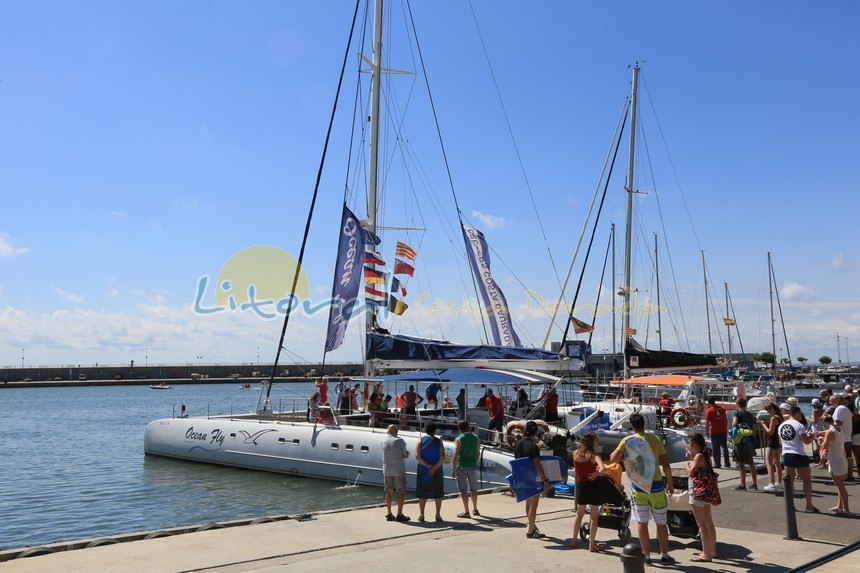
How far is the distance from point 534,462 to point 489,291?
13.9 metres

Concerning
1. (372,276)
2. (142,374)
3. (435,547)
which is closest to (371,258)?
(372,276)

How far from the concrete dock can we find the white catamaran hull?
5021mm

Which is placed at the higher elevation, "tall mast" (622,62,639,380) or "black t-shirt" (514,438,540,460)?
"tall mast" (622,62,639,380)

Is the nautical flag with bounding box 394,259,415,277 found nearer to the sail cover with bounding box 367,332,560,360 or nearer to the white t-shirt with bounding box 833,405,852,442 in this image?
the sail cover with bounding box 367,332,560,360

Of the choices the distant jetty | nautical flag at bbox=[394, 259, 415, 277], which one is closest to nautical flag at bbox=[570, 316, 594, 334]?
nautical flag at bbox=[394, 259, 415, 277]

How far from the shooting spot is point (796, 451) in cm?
1142

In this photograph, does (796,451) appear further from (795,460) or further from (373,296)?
(373,296)

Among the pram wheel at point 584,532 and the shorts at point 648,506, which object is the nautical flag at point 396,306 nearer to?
the pram wheel at point 584,532

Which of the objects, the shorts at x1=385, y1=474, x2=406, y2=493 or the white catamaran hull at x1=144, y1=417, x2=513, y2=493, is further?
the white catamaran hull at x1=144, y1=417, x2=513, y2=493

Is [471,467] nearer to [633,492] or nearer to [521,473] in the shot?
[521,473]

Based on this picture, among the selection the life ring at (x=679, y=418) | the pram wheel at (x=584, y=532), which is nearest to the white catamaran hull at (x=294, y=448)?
the pram wheel at (x=584, y=532)

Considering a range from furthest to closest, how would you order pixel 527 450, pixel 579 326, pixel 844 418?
1. pixel 579 326
2. pixel 844 418
3. pixel 527 450

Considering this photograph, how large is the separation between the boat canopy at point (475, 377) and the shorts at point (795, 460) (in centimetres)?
749

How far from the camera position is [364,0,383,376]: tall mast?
22.5m
